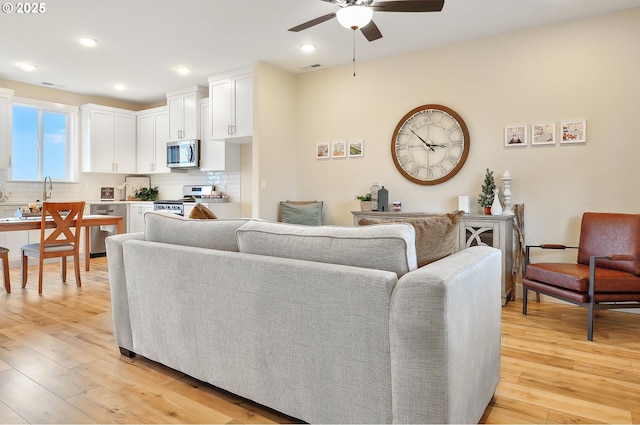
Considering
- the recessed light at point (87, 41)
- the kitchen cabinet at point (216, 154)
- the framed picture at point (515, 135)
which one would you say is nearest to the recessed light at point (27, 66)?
the recessed light at point (87, 41)

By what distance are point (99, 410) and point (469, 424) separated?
64.5 inches

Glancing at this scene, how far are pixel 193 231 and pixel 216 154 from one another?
3.94 m

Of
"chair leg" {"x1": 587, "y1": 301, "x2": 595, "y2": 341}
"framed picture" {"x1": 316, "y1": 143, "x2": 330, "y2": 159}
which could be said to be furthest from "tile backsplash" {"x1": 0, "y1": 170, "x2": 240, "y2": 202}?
"chair leg" {"x1": 587, "y1": 301, "x2": 595, "y2": 341}

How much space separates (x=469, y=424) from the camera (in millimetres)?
1553

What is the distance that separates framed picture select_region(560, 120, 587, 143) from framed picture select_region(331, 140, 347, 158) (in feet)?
8.05

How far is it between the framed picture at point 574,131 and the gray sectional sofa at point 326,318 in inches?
102

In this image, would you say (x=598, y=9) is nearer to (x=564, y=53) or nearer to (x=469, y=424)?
(x=564, y=53)

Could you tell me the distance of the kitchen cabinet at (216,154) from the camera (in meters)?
5.83

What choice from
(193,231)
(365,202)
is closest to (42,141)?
(365,202)

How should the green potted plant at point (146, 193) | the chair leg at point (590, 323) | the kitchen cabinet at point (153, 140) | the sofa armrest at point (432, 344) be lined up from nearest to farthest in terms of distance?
1. the sofa armrest at point (432, 344)
2. the chair leg at point (590, 323)
3. the kitchen cabinet at point (153, 140)
4. the green potted plant at point (146, 193)

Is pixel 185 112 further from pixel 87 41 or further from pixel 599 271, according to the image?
pixel 599 271

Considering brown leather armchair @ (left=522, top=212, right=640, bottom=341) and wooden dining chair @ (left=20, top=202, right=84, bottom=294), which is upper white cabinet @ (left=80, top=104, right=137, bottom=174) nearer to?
wooden dining chair @ (left=20, top=202, right=84, bottom=294)

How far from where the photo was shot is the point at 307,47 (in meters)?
4.57

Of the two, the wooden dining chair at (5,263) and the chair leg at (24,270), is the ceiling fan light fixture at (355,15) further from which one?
the chair leg at (24,270)
